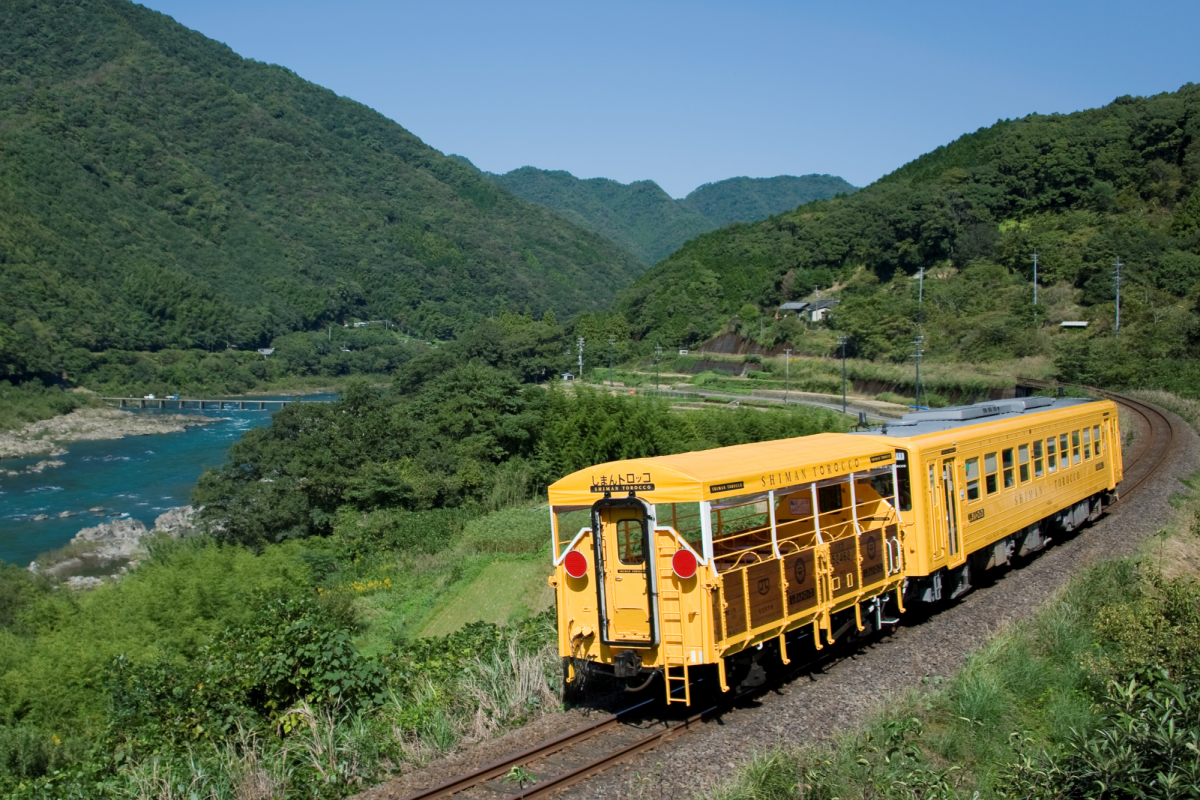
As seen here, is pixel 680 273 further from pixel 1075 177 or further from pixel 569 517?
pixel 569 517

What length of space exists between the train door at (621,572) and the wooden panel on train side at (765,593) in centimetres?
103

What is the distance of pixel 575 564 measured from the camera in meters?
9.52

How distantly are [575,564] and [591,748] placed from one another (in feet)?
5.75

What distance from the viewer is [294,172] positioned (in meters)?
200

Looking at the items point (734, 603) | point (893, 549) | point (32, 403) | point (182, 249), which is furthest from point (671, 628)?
point (182, 249)

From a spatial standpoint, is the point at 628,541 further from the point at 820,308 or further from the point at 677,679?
the point at 820,308

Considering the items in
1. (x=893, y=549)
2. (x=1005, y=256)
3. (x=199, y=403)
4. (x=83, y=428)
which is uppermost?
(x=1005, y=256)

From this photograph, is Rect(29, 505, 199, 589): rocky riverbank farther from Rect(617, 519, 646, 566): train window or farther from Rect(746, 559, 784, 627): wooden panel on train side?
Rect(746, 559, 784, 627): wooden panel on train side

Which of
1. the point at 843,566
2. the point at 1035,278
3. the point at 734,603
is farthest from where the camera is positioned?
the point at 1035,278

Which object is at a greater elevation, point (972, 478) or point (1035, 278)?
point (1035, 278)

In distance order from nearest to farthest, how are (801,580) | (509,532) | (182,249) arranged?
(801,580) < (509,532) < (182,249)

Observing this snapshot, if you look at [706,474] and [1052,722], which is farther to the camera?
[706,474]

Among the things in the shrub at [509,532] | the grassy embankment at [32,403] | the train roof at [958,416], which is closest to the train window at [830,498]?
the train roof at [958,416]

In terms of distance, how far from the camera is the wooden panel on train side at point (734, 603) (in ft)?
29.1
